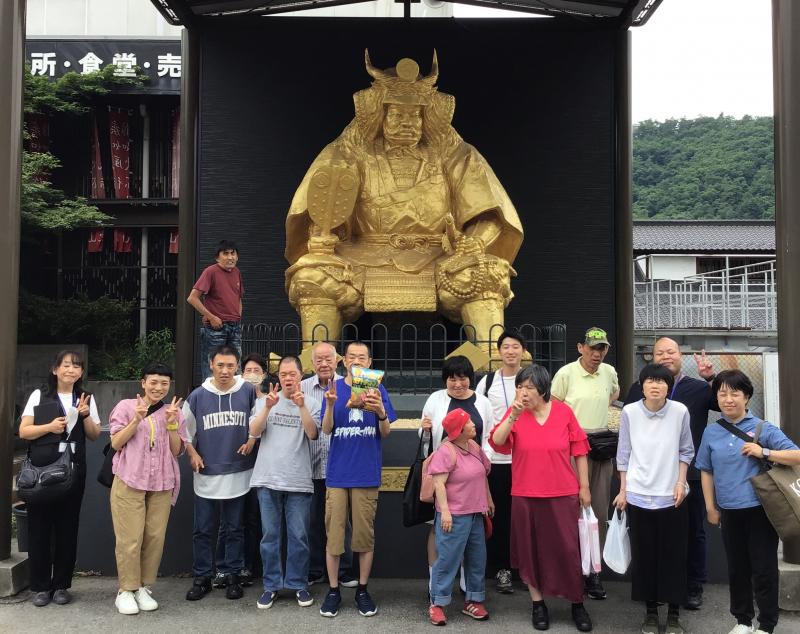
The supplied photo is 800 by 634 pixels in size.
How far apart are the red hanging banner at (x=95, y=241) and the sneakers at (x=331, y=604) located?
12664 millimetres

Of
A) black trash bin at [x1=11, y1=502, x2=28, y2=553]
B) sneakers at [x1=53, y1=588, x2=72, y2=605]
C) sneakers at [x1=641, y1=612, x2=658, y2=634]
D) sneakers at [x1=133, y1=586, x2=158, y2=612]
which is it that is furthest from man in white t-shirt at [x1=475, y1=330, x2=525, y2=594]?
black trash bin at [x1=11, y1=502, x2=28, y2=553]

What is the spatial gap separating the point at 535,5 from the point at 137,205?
959cm

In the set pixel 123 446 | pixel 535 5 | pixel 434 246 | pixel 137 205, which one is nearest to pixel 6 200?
pixel 123 446

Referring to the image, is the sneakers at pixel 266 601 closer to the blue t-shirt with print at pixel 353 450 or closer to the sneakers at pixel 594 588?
the blue t-shirt with print at pixel 353 450

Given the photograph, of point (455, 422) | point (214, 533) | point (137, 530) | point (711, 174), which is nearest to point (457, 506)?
point (455, 422)

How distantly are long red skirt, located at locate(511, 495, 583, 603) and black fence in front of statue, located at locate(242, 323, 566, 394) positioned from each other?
1810 mm

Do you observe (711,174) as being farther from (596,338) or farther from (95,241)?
(596,338)

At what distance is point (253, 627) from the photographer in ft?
11.4

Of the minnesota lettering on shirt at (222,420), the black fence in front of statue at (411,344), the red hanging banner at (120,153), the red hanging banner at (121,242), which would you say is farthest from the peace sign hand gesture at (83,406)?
the red hanging banner at (120,153)

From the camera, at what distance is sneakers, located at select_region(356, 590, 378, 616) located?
11.9 ft

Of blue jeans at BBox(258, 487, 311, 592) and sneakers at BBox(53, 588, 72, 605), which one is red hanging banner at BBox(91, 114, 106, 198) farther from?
blue jeans at BBox(258, 487, 311, 592)

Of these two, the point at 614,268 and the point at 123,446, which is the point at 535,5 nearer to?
the point at 614,268

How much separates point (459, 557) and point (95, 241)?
42.8 feet

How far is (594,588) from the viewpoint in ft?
12.7
